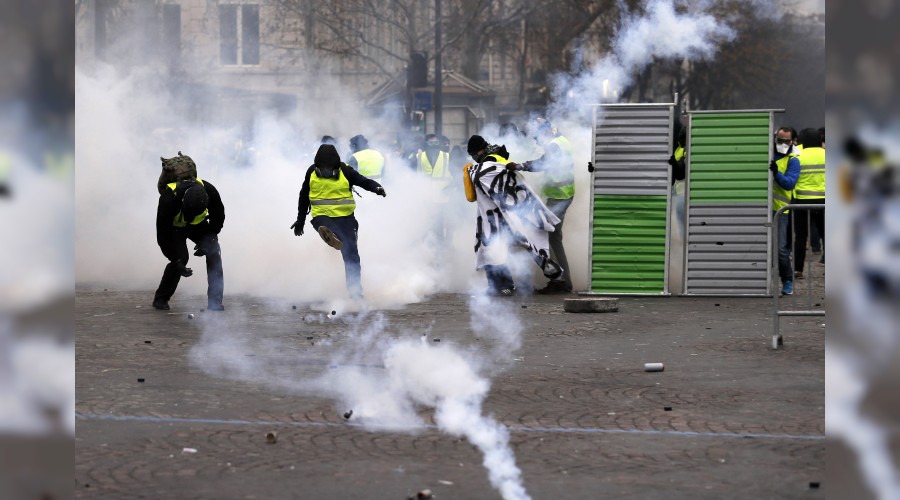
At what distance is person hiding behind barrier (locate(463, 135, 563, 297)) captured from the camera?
13.5m

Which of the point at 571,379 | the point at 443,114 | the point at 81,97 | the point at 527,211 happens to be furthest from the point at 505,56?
the point at 571,379

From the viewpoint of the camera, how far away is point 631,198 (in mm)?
13938

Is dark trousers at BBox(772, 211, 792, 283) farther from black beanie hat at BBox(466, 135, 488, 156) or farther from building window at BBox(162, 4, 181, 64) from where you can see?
building window at BBox(162, 4, 181, 64)

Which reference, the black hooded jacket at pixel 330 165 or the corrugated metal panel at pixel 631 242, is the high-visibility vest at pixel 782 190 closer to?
the corrugated metal panel at pixel 631 242

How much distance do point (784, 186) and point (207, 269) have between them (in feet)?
19.5

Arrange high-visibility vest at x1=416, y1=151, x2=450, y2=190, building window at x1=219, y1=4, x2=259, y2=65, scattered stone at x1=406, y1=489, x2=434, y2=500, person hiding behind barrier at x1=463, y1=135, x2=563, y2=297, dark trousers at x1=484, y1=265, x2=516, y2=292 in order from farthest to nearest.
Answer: building window at x1=219, y1=4, x2=259, y2=65 < high-visibility vest at x1=416, y1=151, x2=450, y2=190 < dark trousers at x1=484, y1=265, x2=516, y2=292 < person hiding behind barrier at x1=463, y1=135, x2=563, y2=297 < scattered stone at x1=406, y1=489, x2=434, y2=500

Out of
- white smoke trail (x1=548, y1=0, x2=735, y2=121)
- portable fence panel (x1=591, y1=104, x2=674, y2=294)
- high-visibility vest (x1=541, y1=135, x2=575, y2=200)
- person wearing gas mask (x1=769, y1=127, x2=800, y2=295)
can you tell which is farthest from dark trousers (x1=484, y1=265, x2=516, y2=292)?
person wearing gas mask (x1=769, y1=127, x2=800, y2=295)

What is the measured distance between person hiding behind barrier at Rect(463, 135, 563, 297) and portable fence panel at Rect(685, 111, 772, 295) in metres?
1.53

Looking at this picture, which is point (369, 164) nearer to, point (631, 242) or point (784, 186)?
point (631, 242)

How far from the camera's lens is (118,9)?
25.8m

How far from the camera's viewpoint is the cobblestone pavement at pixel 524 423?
18.4ft

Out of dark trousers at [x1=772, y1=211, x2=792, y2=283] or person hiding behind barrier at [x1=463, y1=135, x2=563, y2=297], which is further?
person hiding behind barrier at [x1=463, y1=135, x2=563, y2=297]

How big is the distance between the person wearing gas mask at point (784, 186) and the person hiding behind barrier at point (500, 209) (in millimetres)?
2302

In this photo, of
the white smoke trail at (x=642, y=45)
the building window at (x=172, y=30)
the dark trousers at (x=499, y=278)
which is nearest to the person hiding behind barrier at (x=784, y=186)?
the white smoke trail at (x=642, y=45)
